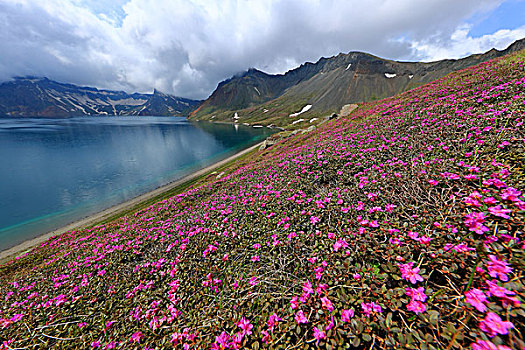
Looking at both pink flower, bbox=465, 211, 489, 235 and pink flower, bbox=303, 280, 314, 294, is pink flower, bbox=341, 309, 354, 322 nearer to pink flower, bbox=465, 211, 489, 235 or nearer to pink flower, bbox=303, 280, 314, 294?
pink flower, bbox=303, 280, 314, 294

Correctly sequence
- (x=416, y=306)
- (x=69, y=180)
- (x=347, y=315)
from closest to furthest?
1. (x=416, y=306)
2. (x=347, y=315)
3. (x=69, y=180)

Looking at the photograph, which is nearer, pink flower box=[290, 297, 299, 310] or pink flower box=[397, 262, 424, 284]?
pink flower box=[397, 262, 424, 284]

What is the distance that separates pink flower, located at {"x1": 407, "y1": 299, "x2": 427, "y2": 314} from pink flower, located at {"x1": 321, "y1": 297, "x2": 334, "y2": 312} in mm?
1038

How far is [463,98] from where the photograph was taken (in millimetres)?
9305

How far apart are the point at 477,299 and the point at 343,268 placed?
1.62 metres

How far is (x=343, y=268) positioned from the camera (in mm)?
3346

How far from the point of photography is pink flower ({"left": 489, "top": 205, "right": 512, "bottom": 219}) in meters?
2.79

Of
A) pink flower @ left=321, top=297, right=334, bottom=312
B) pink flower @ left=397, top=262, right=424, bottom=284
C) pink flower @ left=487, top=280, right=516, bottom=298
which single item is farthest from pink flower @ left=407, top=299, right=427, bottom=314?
pink flower @ left=321, top=297, right=334, bottom=312

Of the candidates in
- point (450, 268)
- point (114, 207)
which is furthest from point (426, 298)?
point (114, 207)

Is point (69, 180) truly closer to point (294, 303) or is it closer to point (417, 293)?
point (294, 303)

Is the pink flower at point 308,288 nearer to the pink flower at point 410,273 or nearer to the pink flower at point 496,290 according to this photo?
the pink flower at point 410,273

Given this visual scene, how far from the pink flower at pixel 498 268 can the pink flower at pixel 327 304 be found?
205 centimetres

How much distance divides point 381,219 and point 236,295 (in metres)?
3.70

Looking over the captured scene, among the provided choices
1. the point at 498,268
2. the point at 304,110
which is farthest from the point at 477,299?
the point at 304,110
